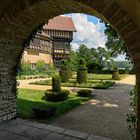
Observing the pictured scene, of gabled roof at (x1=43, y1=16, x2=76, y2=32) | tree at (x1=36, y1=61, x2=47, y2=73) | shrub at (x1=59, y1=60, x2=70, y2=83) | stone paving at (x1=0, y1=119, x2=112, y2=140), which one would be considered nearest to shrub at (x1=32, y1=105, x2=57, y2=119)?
stone paving at (x1=0, y1=119, x2=112, y2=140)

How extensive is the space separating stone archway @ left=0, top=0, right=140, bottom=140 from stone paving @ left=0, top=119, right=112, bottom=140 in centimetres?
72

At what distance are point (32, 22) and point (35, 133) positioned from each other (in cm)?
320

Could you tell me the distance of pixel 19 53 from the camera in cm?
816

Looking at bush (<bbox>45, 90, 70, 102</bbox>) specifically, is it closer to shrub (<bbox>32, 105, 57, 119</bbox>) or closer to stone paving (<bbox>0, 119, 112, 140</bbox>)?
shrub (<bbox>32, 105, 57, 119</bbox>)

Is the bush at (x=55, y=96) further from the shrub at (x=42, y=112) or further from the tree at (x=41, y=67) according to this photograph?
the tree at (x=41, y=67)

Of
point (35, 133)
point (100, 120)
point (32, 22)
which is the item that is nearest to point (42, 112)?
point (100, 120)

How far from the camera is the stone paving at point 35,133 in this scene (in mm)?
6445

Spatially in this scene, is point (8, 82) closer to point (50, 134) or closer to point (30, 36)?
point (30, 36)

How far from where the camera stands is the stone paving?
645 cm

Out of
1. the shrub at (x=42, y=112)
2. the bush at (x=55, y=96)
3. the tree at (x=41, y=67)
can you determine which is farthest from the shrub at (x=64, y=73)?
the tree at (x=41, y=67)

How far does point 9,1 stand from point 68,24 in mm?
48105

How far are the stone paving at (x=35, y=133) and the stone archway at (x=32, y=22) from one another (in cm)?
72

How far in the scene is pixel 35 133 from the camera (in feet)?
22.2

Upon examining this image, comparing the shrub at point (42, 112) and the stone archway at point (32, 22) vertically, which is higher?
the stone archway at point (32, 22)
